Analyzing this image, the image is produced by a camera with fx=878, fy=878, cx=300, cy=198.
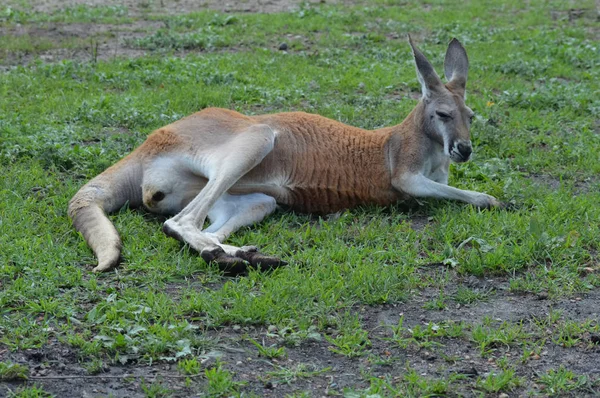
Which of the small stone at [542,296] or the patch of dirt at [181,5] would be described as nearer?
the small stone at [542,296]

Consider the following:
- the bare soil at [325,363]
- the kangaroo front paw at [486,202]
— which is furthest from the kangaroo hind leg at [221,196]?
the kangaroo front paw at [486,202]

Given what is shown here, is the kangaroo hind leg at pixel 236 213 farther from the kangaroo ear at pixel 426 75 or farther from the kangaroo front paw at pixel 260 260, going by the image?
the kangaroo ear at pixel 426 75

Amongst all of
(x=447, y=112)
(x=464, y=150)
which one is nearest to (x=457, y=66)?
(x=447, y=112)

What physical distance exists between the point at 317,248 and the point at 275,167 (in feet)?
2.88

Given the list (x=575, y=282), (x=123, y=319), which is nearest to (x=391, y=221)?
(x=575, y=282)

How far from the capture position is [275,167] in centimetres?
578

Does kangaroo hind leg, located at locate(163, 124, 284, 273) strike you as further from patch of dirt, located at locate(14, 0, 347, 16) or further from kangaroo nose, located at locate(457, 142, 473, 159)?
patch of dirt, located at locate(14, 0, 347, 16)

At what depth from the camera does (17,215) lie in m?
5.31

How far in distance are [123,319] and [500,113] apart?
484 centimetres

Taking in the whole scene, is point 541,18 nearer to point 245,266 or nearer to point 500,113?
point 500,113

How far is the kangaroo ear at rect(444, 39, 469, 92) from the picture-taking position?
20.3ft

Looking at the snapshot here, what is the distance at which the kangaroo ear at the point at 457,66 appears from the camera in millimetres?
6184

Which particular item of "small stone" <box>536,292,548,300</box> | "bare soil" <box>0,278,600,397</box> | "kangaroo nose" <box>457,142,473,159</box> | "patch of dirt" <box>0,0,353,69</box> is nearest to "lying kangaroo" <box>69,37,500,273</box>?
"kangaroo nose" <box>457,142,473,159</box>

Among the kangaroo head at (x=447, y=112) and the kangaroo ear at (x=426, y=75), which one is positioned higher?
the kangaroo ear at (x=426, y=75)
